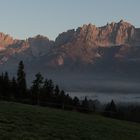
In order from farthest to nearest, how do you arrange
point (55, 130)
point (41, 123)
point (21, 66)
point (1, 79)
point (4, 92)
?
point (21, 66) → point (1, 79) → point (4, 92) → point (41, 123) → point (55, 130)

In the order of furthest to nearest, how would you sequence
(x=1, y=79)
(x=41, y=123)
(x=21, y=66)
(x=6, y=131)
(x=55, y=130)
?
(x=21, y=66)
(x=1, y=79)
(x=41, y=123)
(x=55, y=130)
(x=6, y=131)

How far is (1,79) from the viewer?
9738cm

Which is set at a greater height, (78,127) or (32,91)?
(32,91)

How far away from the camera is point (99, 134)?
28594 mm

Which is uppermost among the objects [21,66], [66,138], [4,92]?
[21,66]

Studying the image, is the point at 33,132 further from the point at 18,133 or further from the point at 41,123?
the point at 41,123

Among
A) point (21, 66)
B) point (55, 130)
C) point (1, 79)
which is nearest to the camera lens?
point (55, 130)

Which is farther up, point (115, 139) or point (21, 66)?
point (21, 66)

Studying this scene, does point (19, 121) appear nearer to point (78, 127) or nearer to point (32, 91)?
point (78, 127)

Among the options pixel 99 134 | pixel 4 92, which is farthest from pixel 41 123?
pixel 4 92

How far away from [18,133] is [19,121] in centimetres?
506

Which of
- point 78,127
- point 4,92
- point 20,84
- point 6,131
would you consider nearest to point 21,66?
point 20,84

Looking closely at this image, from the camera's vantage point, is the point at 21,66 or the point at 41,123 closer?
the point at 41,123

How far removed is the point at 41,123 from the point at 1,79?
226ft
